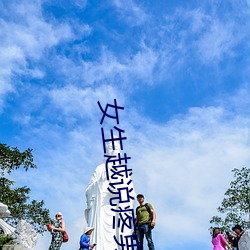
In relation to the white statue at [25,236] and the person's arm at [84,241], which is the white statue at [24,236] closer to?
the white statue at [25,236]

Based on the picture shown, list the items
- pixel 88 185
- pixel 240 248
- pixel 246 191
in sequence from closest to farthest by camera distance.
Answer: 1. pixel 240 248
2. pixel 88 185
3. pixel 246 191

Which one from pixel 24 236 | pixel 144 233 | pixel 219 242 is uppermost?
pixel 24 236

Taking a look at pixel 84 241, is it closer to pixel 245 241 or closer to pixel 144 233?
pixel 144 233

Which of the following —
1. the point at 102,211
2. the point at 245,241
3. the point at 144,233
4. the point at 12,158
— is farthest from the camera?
the point at 12,158

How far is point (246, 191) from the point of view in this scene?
59.5 ft

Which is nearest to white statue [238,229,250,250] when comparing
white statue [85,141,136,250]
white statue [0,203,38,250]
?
white statue [85,141,136,250]

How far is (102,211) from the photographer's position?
12.0 meters

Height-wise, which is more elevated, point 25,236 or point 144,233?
point 25,236

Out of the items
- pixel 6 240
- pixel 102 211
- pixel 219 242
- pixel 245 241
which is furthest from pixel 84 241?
pixel 102 211

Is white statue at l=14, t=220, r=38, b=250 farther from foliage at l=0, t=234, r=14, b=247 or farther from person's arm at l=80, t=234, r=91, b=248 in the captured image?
person's arm at l=80, t=234, r=91, b=248

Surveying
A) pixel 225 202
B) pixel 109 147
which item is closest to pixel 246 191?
pixel 225 202

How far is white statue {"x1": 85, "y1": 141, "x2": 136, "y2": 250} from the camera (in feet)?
37.9

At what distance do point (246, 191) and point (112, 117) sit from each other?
32.3 feet

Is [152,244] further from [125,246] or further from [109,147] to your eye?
[109,147]
